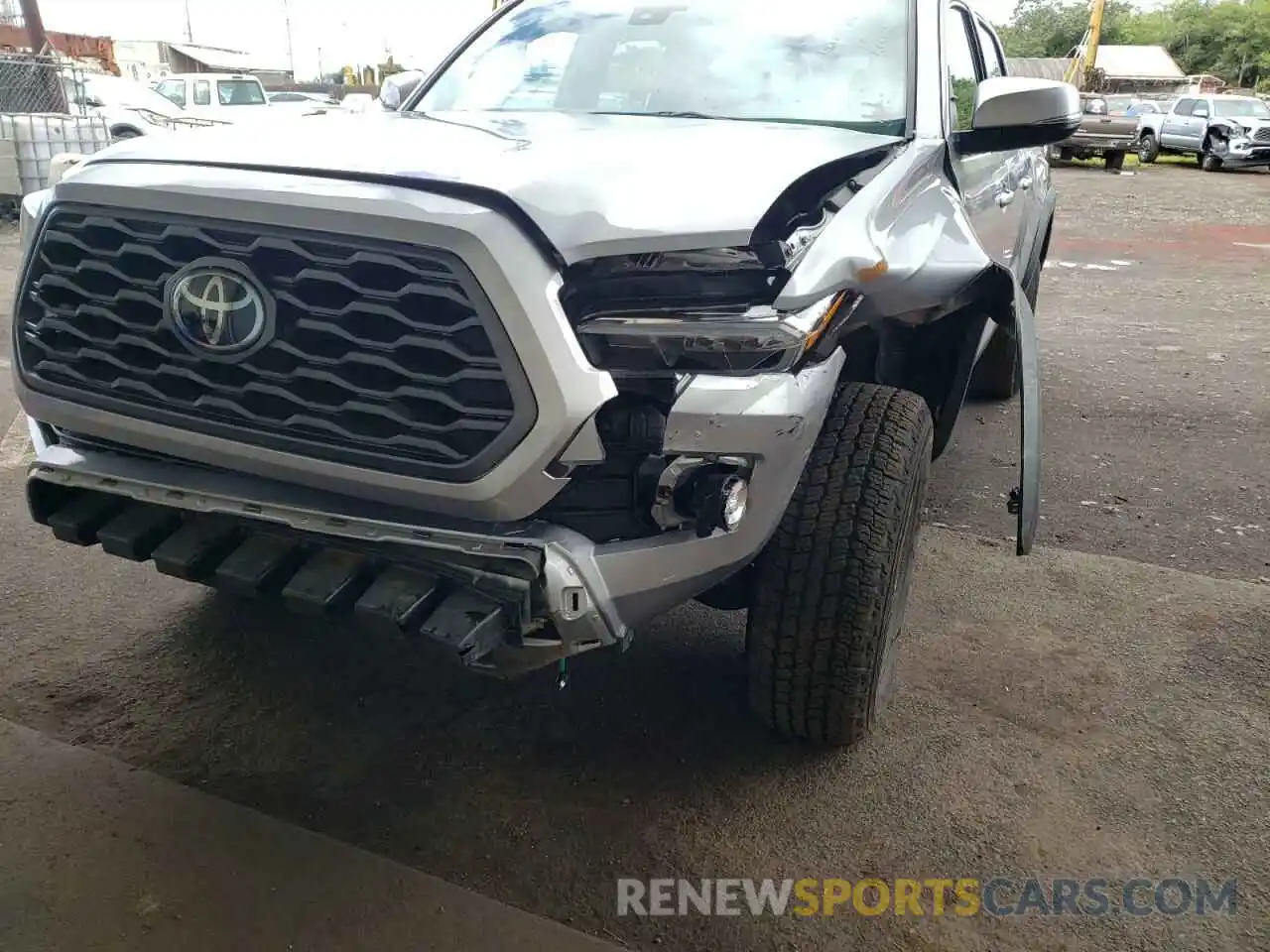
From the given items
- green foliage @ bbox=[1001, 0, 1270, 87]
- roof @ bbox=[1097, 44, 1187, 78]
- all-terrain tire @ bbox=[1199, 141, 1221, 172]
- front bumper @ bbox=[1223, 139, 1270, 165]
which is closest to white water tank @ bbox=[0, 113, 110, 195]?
front bumper @ bbox=[1223, 139, 1270, 165]

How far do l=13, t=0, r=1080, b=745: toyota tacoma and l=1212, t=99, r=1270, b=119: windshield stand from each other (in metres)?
24.4

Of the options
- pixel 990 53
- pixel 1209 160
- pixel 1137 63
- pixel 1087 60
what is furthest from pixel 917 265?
pixel 1137 63

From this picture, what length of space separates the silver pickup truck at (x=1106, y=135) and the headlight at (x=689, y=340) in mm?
21653

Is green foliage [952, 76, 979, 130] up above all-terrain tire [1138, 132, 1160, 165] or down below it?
above

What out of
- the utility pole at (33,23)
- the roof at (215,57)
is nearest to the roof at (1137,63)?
the roof at (215,57)

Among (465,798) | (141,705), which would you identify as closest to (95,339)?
(141,705)

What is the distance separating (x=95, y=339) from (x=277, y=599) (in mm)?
639

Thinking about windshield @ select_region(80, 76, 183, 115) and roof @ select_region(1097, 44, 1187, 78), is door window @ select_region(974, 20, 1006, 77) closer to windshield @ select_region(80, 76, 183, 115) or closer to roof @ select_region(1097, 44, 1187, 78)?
windshield @ select_region(80, 76, 183, 115)

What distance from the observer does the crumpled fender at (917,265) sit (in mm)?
1891

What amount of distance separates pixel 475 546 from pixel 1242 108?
1016 inches

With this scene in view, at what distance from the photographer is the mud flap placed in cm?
241

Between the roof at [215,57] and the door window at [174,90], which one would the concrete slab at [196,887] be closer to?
the door window at [174,90]

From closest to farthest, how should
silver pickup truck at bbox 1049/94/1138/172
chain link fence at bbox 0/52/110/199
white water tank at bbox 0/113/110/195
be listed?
1. white water tank at bbox 0/113/110/195
2. chain link fence at bbox 0/52/110/199
3. silver pickup truck at bbox 1049/94/1138/172

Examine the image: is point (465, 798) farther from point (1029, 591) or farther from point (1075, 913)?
point (1029, 591)
